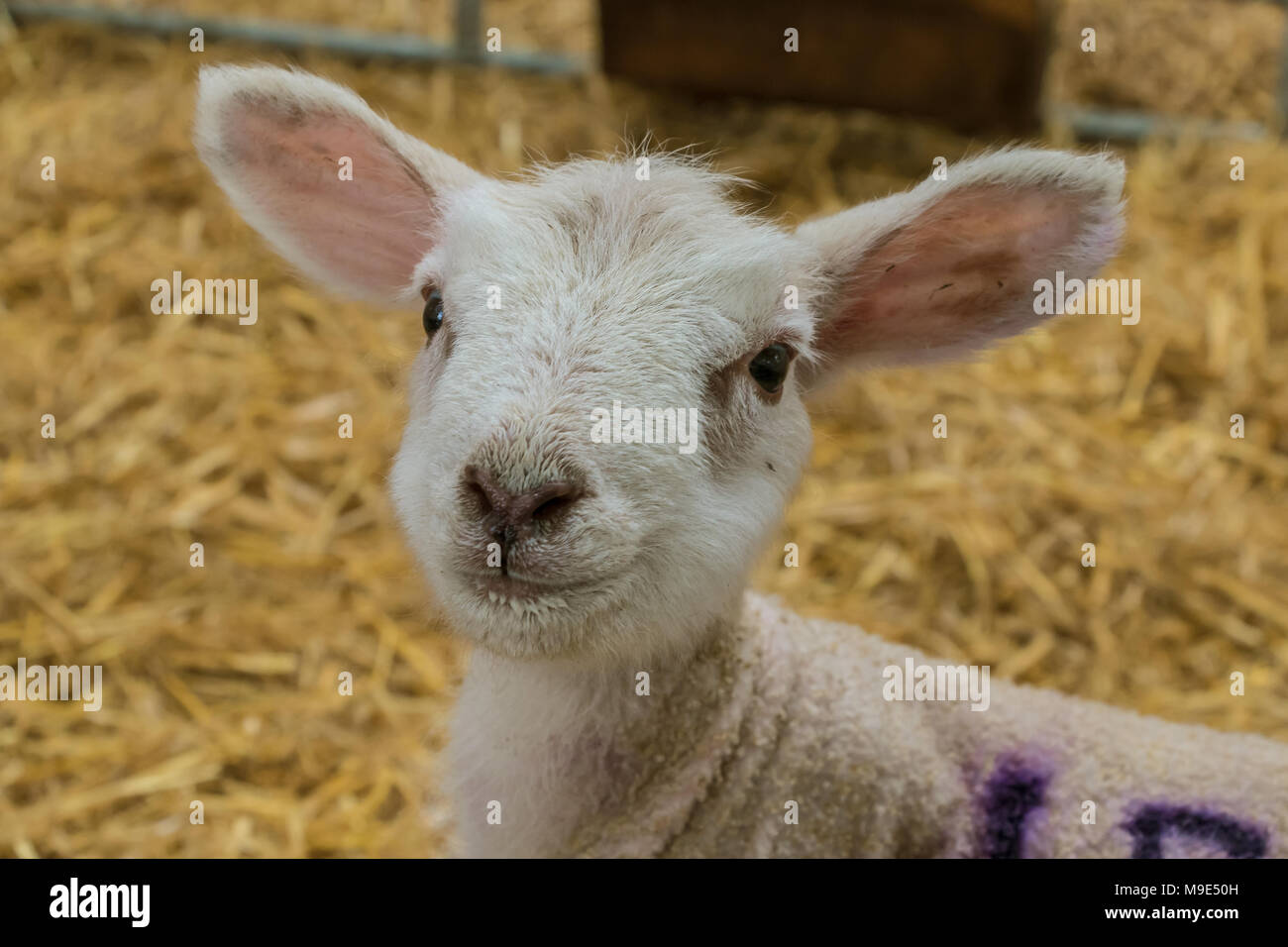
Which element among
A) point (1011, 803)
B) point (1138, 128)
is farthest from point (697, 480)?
point (1138, 128)

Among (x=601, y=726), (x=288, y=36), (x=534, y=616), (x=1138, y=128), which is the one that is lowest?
(x=601, y=726)

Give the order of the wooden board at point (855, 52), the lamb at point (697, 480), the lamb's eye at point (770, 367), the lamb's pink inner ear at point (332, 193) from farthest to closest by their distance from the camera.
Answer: the wooden board at point (855, 52) < the lamb's pink inner ear at point (332, 193) < the lamb's eye at point (770, 367) < the lamb at point (697, 480)

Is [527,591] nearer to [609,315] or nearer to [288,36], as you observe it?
[609,315]

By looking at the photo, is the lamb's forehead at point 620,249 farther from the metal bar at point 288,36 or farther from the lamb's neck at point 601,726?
the metal bar at point 288,36

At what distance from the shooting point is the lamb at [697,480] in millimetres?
1812

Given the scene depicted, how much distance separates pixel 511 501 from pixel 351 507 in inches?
101

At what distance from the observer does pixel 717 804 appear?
2.16 m

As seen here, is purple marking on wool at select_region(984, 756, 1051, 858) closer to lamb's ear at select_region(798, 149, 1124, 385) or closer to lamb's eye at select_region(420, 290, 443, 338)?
lamb's ear at select_region(798, 149, 1124, 385)

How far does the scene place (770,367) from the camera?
6.63ft

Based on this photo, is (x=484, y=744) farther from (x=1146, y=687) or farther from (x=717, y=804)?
(x=1146, y=687)

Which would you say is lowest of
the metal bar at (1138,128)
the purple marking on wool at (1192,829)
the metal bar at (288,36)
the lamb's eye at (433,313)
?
the purple marking on wool at (1192,829)

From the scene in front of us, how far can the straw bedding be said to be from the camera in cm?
328

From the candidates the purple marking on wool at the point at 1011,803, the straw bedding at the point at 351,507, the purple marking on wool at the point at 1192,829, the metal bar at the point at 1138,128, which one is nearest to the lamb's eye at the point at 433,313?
the straw bedding at the point at 351,507
